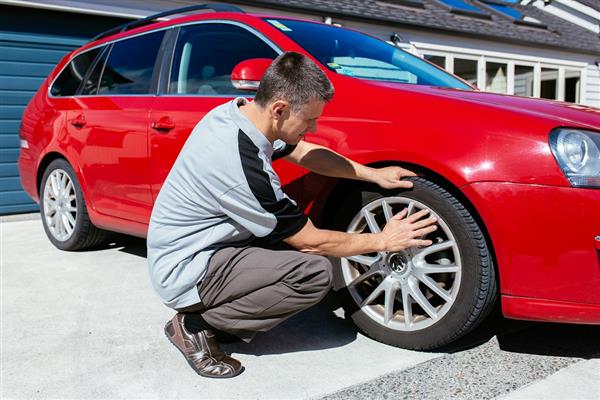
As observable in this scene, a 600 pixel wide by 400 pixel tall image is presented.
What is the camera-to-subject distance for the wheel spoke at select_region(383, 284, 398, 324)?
2463 millimetres

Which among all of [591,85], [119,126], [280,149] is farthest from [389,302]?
[591,85]

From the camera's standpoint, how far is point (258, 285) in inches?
89.7

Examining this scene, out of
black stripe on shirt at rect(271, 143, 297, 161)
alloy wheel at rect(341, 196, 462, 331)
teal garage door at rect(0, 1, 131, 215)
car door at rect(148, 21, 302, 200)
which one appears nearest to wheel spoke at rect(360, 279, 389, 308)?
alloy wheel at rect(341, 196, 462, 331)

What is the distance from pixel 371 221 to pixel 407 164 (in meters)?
0.29

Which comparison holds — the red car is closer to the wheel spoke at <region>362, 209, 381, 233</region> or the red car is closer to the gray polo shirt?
the wheel spoke at <region>362, 209, 381, 233</region>

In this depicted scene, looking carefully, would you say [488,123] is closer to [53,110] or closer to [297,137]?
[297,137]

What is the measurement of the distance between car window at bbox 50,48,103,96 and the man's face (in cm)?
249

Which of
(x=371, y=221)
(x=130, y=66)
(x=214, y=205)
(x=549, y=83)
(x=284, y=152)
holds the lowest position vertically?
(x=549, y=83)

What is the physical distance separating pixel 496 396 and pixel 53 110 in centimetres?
360

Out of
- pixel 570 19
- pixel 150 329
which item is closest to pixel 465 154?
pixel 150 329

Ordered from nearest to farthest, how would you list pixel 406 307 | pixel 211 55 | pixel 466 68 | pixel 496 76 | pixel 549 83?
1. pixel 406 307
2. pixel 211 55
3. pixel 466 68
4. pixel 496 76
5. pixel 549 83

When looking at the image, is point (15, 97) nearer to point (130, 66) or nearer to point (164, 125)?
point (130, 66)

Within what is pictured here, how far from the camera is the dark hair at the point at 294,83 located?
2121mm

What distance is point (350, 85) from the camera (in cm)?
261
